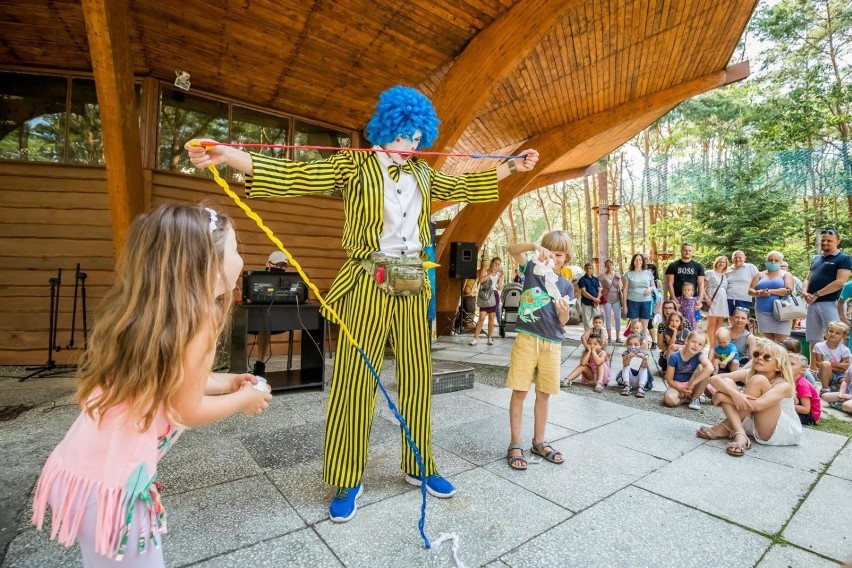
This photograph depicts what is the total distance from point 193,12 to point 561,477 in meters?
5.37

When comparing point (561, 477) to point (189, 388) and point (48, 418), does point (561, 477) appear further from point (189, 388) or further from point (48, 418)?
point (48, 418)

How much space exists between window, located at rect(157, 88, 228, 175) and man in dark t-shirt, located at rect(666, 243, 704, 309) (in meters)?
6.97

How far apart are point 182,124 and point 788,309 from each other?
8.12m

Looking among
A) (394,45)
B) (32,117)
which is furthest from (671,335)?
(32,117)

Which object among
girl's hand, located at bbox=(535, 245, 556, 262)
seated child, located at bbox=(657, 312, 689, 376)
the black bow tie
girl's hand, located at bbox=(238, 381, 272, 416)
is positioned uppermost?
the black bow tie

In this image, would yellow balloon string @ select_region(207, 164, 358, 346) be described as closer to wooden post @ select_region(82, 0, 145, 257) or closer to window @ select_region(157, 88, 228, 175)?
wooden post @ select_region(82, 0, 145, 257)

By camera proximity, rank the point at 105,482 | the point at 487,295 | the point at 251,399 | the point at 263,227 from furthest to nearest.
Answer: the point at 487,295, the point at 263,227, the point at 251,399, the point at 105,482

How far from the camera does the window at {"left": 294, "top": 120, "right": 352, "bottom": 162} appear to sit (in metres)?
6.46

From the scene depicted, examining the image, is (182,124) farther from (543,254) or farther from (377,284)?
(543,254)

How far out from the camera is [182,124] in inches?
220

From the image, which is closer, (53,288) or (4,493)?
(4,493)

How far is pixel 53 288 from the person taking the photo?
4.46m

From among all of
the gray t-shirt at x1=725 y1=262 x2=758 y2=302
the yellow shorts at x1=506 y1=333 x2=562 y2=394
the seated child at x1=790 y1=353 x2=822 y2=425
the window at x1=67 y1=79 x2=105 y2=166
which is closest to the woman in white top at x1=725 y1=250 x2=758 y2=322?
the gray t-shirt at x1=725 y1=262 x2=758 y2=302

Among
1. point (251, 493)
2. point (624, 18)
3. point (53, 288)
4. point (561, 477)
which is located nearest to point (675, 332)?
point (561, 477)
